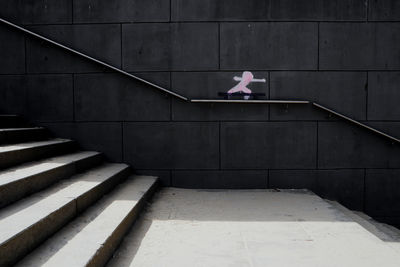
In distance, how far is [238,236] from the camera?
3.25 metres

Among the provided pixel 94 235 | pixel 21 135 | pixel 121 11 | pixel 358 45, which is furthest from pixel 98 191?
pixel 358 45

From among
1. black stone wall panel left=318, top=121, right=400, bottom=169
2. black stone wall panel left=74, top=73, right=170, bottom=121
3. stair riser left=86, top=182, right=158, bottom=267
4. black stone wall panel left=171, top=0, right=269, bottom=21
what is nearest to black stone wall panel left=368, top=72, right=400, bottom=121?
black stone wall panel left=318, top=121, right=400, bottom=169

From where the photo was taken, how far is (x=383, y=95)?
16.9ft

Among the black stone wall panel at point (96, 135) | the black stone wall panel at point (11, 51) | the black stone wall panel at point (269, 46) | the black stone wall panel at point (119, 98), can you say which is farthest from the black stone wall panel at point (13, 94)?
the black stone wall panel at point (269, 46)

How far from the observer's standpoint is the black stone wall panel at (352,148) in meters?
5.17

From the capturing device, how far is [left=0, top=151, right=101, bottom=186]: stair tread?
2.80 meters

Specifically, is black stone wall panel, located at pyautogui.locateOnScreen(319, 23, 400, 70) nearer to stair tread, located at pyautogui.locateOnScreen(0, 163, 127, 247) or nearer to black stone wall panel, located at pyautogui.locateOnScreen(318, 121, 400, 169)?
black stone wall panel, located at pyautogui.locateOnScreen(318, 121, 400, 169)

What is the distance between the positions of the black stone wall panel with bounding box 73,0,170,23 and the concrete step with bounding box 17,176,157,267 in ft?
9.07

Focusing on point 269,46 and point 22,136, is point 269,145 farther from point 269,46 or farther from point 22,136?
point 22,136

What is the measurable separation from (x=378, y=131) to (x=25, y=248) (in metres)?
4.90

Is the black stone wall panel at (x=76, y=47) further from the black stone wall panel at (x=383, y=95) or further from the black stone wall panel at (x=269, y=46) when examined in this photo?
the black stone wall panel at (x=383, y=95)

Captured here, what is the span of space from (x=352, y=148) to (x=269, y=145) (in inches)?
51.3

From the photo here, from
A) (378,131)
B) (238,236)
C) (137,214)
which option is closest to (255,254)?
(238,236)

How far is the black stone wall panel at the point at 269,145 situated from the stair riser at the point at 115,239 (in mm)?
1752
